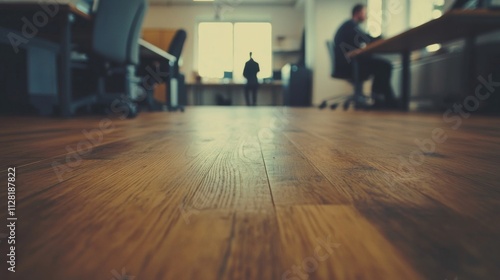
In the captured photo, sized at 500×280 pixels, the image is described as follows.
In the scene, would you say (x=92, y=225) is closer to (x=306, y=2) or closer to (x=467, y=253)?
(x=467, y=253)

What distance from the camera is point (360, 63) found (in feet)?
16.9

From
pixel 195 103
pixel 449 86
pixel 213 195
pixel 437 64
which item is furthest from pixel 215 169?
pixel 195 103

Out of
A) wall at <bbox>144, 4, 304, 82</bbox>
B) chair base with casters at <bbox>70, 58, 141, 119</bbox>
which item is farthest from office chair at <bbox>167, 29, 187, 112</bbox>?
wall at <bbox>144, 4, 304, 82</bbox>

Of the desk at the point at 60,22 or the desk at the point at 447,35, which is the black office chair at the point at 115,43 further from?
the desk at the point at 447,35

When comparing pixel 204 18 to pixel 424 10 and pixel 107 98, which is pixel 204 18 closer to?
pixel 424 10

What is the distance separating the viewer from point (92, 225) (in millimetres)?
326

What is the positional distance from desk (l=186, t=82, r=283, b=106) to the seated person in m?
4.87

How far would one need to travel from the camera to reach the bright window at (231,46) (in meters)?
10.3

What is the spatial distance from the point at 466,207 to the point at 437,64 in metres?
4.95

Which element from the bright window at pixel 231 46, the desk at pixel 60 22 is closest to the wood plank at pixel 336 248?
the desk at pixel 60 22

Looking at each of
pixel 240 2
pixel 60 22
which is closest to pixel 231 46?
pixel 240 2

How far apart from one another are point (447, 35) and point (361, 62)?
4.46 ft

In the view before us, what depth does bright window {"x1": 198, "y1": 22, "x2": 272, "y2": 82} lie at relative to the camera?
10.3m

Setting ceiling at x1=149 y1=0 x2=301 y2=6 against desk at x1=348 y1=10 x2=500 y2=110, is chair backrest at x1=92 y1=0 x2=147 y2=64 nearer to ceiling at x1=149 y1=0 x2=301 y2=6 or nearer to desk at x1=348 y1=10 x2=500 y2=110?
→ desk at x1=348 y1=10 x2=500 y2=110
